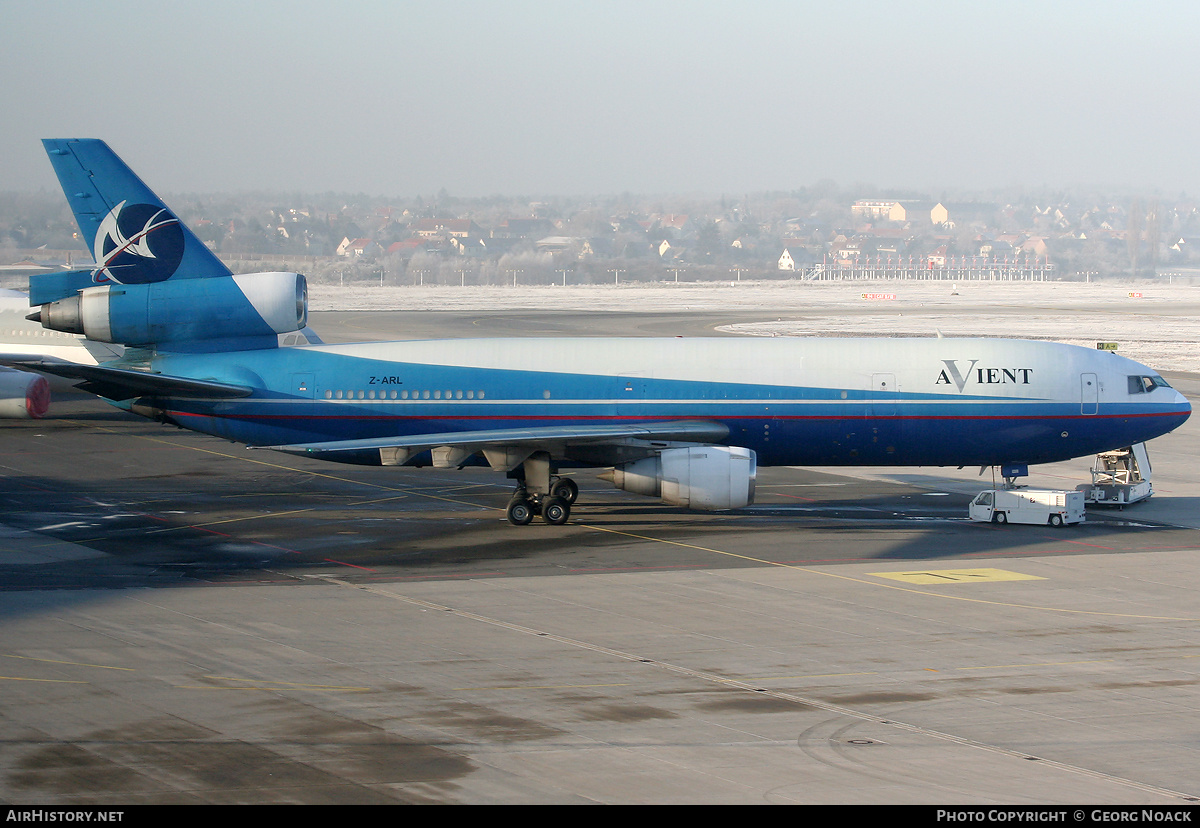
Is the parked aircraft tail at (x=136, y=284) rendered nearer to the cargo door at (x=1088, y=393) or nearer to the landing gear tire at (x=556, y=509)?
the landing gear tire at (x=556, y=509)

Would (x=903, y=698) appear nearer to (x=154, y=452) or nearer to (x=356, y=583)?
(x=356, y=583)

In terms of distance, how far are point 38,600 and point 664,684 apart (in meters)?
14.0

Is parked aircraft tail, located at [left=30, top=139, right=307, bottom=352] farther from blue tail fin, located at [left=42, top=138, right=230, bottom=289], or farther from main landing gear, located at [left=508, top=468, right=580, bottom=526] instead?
main landing gear, located at [left=508, top=468, right=580, bottom=526]

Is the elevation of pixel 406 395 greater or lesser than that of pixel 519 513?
greater

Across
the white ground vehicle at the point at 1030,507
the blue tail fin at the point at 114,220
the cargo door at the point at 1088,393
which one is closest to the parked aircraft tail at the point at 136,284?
the blue tail fin at the point at 114,220

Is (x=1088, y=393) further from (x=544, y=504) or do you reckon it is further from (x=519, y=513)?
(x=519, y=513)

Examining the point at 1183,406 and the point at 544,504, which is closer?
Answer: the point at 544,504

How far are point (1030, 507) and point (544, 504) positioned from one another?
46.0 feet

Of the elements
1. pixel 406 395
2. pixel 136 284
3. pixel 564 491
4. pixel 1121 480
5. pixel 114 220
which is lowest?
pixel 1121 480

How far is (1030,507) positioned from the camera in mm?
37250

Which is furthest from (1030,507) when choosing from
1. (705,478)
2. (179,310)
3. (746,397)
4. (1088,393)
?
(179,310)

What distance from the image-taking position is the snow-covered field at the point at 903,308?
106500mm

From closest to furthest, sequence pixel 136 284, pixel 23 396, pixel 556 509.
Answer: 1. pixel 556 509
2. pixel 136 284
3. pixel 23 396

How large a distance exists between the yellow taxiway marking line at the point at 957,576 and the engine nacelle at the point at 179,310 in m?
19.1
